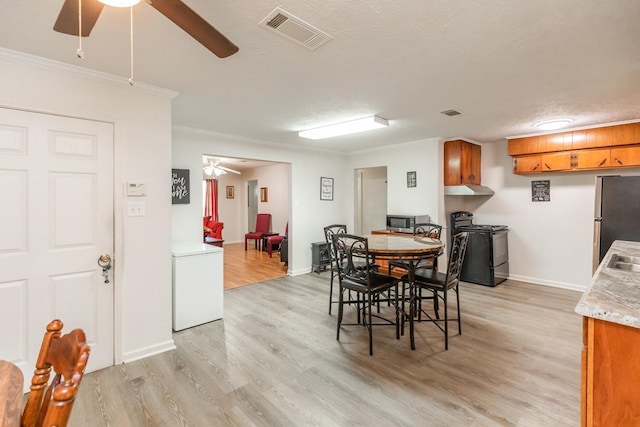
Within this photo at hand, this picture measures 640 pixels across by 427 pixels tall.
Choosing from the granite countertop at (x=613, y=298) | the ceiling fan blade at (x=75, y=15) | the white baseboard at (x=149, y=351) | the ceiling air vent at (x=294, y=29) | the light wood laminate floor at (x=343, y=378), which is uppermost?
the ceiling air vent at (x=294, y=29)

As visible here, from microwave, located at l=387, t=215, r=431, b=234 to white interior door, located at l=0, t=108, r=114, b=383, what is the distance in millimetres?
3826

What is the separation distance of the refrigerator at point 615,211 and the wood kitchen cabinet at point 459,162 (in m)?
1.59

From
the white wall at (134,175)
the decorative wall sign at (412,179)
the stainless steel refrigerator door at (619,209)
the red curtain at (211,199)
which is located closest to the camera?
the white wall at (134,175)

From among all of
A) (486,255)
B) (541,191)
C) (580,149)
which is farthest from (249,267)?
(580,149)

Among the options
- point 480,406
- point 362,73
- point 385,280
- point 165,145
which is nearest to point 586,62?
point 362,73

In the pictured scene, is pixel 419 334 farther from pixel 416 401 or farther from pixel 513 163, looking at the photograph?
pixel 513 163

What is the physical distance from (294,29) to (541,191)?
4.77 meters

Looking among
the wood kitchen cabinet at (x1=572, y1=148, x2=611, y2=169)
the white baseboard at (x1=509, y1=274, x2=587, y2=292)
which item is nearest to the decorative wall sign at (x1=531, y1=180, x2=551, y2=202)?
the wood kitchen cabinet at (x1=572, y1=148, x2=611, y2=169)

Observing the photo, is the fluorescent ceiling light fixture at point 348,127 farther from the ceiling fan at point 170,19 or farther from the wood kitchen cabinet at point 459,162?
the ceiling fan at point 170,19

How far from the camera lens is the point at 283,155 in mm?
5230

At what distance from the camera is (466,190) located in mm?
4703

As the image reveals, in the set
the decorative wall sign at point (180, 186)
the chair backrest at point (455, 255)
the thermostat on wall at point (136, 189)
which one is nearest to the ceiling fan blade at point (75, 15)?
the thermostat on wall at point (136, 189)

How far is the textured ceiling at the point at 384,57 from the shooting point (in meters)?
1.61

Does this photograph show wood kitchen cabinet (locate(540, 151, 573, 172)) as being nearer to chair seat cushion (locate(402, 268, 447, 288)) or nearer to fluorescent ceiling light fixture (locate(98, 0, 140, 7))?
chair seat cushion (locate(402, 268, 447, 288))
